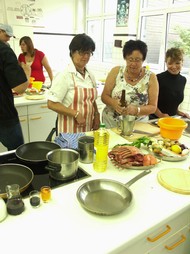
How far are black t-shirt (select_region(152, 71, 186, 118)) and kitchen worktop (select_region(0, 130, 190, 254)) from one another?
1349 millimetres

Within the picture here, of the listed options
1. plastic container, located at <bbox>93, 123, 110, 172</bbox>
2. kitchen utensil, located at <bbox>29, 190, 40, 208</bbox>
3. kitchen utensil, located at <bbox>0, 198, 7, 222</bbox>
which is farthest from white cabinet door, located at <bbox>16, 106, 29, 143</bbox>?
kitchen utensil, located at <bbox>0, 198, 7, 222</bbox>

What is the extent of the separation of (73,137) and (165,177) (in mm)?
587

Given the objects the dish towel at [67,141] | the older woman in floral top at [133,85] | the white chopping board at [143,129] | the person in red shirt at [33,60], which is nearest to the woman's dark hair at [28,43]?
the person in red shirt at [33,60]

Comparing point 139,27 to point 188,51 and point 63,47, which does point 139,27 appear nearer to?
point 188,51

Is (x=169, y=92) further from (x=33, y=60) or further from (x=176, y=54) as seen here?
(x=33, y=60)

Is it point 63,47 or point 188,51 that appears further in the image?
point 63,47

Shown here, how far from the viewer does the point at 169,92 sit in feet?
7.43

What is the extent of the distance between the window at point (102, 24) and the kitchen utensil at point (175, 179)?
4.38 m

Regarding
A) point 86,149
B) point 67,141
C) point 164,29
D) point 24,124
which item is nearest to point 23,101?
point 24,124

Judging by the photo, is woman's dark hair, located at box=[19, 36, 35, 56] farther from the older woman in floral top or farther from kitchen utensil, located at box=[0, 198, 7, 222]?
kitchen utensil, located at box=[0, 198, 7, 222]

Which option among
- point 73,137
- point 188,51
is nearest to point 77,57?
point 73,137

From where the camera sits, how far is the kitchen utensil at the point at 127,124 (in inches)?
64.2

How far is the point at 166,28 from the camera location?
3.89 m

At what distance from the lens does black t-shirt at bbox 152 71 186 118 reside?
2.27 m
